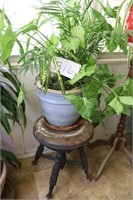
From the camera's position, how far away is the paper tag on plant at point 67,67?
888 millimetres

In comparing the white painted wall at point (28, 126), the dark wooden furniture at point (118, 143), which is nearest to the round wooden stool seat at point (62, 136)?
the white painted wall at point (28, 126)

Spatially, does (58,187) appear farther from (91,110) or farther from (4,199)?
(91,110)

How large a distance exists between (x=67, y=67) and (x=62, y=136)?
368 millimetres

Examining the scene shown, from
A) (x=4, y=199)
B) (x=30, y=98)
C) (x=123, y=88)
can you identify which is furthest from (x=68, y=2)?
(x=4, y=199)

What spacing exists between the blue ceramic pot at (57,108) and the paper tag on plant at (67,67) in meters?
0.10

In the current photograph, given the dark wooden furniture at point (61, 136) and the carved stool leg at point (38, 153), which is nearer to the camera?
the dark wooden furniture at point (61, 136)

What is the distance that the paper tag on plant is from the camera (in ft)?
2.91

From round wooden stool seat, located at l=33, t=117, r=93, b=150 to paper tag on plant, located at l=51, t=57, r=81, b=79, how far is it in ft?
1.08

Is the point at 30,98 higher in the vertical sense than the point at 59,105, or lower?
lower

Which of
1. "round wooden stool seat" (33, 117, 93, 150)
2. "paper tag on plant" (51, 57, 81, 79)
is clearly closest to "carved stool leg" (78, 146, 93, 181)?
"round wooden stool seat" (33, 117, 93, 150)

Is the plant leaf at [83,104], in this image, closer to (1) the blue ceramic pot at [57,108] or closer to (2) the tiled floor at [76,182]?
(1) the blue ceramic pot at [57,108]

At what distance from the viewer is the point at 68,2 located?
2.97ft

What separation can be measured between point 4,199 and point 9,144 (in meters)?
0.38

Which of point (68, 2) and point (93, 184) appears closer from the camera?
point (68, 2)
